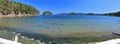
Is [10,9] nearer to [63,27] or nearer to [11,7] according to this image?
[11,7]

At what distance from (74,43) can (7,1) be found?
14244cm

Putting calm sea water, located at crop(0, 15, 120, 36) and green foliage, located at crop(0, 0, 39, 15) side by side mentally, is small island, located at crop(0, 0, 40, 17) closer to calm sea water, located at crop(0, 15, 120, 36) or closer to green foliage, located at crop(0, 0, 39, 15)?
green foliage, located at crop(0, 0, 39, 15)

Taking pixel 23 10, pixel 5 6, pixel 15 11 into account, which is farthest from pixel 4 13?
pixel 23 10

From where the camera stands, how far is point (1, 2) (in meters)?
150

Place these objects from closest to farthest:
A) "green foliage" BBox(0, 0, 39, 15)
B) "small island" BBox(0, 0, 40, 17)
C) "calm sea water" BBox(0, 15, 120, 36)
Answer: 1. "calm sea water" BBox(0, 15, 120, 36)
2. "green foliage" BBox(0, 0, 39, 15)
3. "small island" BBox(0, 0, 40, 17)

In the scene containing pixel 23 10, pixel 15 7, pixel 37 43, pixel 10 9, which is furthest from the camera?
pixel 23 10

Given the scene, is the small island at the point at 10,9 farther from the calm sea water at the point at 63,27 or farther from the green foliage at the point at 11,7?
the calm sea water at the point at 63,27

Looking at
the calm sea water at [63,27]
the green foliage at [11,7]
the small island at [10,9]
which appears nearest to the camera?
the calm sea water at [63,27]

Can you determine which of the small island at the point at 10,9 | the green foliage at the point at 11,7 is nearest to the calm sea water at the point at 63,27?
the green foliage at the point at 11,7

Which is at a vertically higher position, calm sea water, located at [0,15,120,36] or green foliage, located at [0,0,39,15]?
green foliage, located at [0,0,39,15]

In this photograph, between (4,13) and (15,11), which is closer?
(4,13)

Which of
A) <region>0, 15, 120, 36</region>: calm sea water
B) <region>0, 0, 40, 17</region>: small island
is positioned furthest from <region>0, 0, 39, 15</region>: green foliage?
<region>0, 15, 120, 36</region>: calm sea water

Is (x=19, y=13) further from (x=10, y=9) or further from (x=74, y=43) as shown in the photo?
(x=74, y=43)

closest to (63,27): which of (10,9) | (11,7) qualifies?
(10,9)
